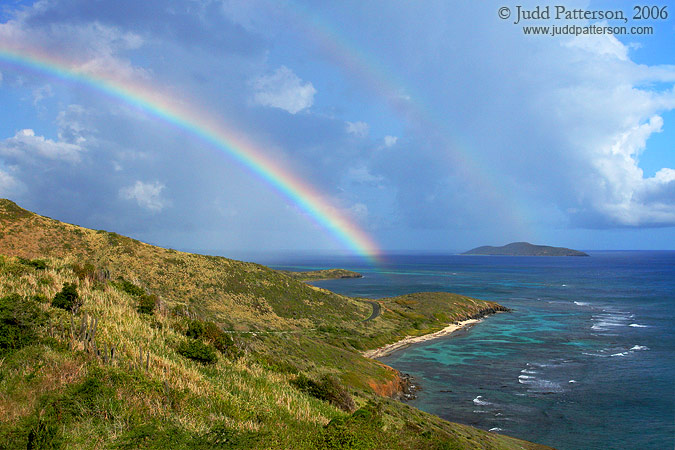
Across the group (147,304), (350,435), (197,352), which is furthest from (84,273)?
(350,435)

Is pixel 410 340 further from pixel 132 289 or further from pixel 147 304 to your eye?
pixel 147 304

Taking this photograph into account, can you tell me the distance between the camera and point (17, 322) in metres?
15.7

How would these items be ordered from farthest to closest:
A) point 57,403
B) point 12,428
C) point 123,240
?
point 123,240 < point 57,403 < point 12,428

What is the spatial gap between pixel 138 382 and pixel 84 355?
272 centimetres

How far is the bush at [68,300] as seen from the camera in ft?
64.6

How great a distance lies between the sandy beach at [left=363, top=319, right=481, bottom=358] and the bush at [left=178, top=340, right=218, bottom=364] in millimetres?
52710

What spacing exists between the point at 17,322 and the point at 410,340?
76.8 meters

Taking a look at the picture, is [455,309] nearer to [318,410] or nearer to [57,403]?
[318,410]

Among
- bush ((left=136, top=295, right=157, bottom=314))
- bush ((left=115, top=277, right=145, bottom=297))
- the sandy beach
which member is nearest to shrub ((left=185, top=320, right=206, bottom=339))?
bush ((left=136, top=295, right=157, bottom=314))

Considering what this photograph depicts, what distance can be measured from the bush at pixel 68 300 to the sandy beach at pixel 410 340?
55374 millimetres

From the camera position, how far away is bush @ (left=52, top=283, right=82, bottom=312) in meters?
19.7

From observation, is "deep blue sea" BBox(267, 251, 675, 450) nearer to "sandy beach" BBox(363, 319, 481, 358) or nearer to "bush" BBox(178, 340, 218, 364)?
"sandy beach" BBox(363, 319, 481, 358)

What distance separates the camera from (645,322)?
91812 mm

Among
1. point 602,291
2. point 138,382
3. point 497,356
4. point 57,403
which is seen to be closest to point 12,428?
point 57,403
